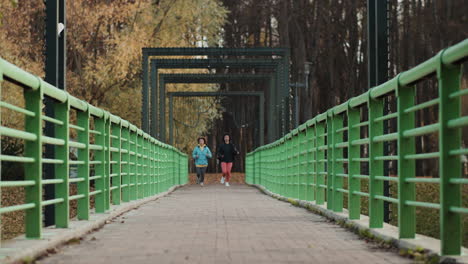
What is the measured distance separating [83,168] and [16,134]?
3.48m

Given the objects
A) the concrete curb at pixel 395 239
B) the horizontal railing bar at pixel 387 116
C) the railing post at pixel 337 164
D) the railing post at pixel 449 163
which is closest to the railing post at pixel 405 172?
the concrete curb at pixel 395 239

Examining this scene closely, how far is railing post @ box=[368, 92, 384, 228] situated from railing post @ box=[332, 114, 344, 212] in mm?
2581

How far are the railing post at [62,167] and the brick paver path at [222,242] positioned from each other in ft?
1.09

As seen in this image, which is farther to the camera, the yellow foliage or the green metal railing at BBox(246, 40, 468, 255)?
the yellow foliage

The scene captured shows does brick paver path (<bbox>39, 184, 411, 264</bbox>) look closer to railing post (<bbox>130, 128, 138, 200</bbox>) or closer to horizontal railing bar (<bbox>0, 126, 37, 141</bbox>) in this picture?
horizontal railing bar (<bbox>0, 126, 37, 141</bbox>)

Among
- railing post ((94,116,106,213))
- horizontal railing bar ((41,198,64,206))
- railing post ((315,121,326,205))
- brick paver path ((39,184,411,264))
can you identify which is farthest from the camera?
railing post ((315,121,326,205))

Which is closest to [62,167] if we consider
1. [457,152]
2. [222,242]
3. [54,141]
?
[54,141]

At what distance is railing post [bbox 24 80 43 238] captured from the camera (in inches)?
288

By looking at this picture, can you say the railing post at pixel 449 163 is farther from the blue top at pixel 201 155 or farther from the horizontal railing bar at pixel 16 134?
the blue top at pixel 201 155

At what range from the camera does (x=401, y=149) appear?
25.0 feet

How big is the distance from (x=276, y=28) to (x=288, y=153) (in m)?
28.6

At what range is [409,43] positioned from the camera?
41.8 meters

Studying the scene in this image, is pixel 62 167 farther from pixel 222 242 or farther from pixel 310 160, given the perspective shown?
pixel 310 160

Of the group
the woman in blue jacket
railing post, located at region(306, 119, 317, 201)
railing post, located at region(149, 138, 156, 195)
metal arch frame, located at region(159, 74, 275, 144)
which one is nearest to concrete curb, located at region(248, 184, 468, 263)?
railing post, located at region(306, 119, 317, 201)
